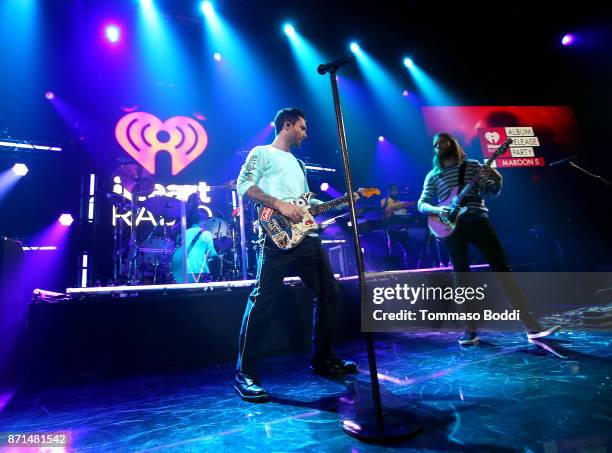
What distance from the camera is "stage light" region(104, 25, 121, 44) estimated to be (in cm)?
771

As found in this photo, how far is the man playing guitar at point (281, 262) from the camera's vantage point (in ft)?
8.57

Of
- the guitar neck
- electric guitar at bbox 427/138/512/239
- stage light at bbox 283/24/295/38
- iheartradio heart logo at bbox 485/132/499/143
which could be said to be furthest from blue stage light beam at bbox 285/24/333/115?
the guitar neck

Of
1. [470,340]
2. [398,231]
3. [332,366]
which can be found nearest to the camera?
[332,366]

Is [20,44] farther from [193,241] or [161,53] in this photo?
[193,241]

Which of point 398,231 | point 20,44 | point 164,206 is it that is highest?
point 20,44

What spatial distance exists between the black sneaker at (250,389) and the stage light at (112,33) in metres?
8.57

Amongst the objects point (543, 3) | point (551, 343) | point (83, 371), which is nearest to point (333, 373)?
point (551, 343)

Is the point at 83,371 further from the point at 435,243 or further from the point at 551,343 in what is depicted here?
the point at 435,243

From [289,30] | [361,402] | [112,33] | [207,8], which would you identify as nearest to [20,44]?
[112,33]

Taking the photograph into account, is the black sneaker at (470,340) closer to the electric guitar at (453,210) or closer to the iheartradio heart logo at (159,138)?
the electric guitar at (453,210)

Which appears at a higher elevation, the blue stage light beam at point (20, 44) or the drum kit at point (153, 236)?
the blue stage light beam at point (20, 44)

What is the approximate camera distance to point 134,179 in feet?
20.8

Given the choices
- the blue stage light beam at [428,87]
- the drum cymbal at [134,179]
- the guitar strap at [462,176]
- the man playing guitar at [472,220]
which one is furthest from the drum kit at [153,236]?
the blue stage light beam at [428,87]

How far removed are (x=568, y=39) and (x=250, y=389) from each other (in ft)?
38.5
